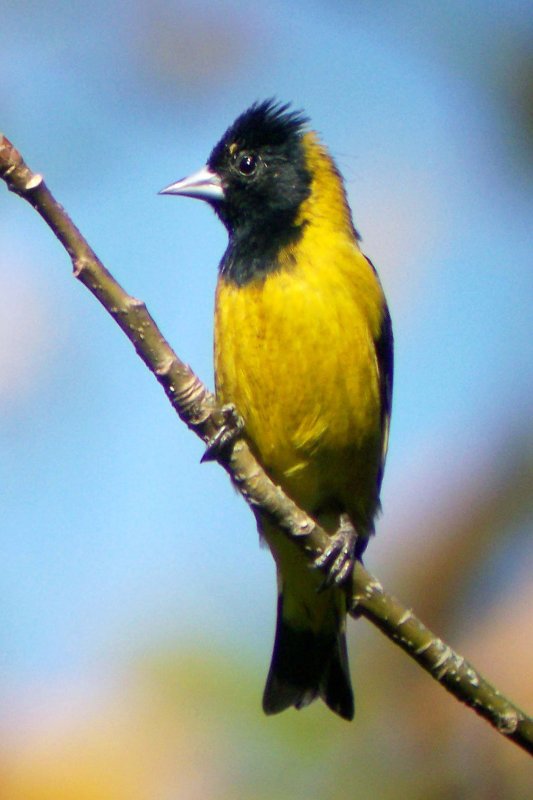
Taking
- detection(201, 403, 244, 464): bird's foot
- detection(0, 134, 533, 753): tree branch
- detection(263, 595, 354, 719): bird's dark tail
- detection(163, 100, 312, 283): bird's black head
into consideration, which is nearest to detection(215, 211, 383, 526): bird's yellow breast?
detection(163, 100, 312, 283): bird's black head

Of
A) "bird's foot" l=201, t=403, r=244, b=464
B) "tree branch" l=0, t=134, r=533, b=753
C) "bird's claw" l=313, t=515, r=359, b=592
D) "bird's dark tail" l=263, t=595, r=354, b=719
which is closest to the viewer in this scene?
"tree branch" l=0, t=134, r=533, b=753

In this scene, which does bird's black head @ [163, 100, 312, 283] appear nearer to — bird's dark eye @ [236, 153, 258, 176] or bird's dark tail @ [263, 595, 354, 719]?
bird's dark eye @ [236, 153, 258, 176]

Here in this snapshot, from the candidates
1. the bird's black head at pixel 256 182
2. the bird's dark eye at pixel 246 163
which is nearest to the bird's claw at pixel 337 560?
the bird's black head at pixel 256 182

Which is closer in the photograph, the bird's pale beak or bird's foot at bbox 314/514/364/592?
bird's foot at bbox 314/514/364/592

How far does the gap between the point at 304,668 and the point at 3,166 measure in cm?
273

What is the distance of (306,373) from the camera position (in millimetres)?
4062

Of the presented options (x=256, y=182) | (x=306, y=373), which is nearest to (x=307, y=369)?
(x=306, y=373)

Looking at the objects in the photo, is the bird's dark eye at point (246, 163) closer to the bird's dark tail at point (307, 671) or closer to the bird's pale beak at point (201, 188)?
the bird's pale beak at point (201, 188)

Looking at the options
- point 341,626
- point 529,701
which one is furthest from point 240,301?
point 529,701

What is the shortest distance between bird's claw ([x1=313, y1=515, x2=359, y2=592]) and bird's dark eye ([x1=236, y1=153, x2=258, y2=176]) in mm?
1733

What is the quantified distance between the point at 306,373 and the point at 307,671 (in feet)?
4.23

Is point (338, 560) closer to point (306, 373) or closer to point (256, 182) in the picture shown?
point (306, 373)

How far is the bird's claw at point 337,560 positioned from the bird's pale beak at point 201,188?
164cm

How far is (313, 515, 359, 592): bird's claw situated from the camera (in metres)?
3.59
